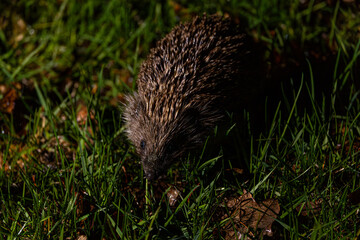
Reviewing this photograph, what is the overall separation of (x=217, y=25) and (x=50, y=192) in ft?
8.05

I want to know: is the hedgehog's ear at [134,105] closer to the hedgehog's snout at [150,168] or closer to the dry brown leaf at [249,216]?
the hedgehog's snout at [150,168]

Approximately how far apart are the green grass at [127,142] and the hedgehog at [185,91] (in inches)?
9.3

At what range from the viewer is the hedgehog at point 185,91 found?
3771 mm

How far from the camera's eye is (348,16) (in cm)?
519

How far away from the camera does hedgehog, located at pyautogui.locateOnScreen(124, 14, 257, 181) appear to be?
12.4ft

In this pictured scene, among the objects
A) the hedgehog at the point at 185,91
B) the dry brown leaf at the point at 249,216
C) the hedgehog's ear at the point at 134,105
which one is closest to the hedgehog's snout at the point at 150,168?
the hedgehog at the point at 185,91

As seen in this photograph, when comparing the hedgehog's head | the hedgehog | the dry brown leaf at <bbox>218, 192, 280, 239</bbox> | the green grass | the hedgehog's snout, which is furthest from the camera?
the hedgehog

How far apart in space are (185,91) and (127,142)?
2.83 ft

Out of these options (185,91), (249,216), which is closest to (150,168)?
(185,91)

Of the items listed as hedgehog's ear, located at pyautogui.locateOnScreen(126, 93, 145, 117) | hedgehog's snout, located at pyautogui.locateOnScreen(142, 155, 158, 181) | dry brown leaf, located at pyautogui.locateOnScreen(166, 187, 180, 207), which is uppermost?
hedgehog's ear, located at pyautogui.locateOnScreen(126, 93, 145, 117)

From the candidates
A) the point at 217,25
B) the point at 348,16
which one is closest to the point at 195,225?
the point at 217,25

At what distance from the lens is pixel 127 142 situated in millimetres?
4082

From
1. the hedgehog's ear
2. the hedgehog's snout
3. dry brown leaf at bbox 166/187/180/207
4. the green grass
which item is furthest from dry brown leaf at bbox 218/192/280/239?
the hedgehog's ear

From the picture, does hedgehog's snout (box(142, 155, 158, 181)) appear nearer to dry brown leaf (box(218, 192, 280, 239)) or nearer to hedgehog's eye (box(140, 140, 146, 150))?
hedgehog's eye (box(140, 140, 146, 150))
